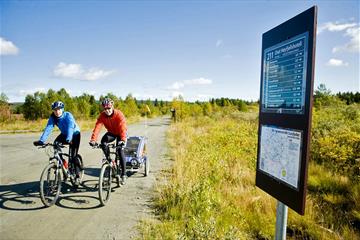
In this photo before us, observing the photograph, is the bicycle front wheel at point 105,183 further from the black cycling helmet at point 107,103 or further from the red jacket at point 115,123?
the black cycling helmet at point 107,103

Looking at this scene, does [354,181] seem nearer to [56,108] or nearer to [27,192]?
[56,108]

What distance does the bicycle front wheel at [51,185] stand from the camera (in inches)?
198

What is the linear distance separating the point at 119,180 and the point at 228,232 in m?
3.43

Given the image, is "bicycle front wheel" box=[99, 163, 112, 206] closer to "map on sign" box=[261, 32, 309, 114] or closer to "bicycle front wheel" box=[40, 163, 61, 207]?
"bicycle front wheel" box=[40, 163, 61, 207]

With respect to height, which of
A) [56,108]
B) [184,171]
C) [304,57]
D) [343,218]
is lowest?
[343,218]

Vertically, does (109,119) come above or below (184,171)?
above

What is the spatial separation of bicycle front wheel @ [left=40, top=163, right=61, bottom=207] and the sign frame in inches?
162

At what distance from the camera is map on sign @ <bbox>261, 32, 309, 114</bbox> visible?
234cm

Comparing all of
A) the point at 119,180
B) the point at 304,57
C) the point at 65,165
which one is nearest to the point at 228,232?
the point at 304,57

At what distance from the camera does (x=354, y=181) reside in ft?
22.3

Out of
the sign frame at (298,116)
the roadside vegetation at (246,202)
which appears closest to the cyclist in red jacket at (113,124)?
the roadside vegetation at (246,202)

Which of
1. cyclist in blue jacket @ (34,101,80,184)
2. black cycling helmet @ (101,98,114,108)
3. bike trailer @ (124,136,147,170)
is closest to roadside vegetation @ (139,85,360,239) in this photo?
bike trailer @ (124,136,147,170)

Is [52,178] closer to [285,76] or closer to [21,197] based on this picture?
[21,197]

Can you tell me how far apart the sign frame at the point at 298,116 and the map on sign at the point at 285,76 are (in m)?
0.04
